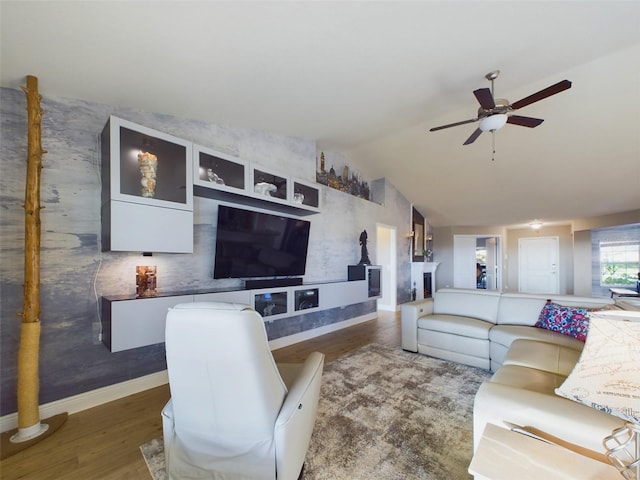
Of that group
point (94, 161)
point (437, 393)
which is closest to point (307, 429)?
point (437, 393)

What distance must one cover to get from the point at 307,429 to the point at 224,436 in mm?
424

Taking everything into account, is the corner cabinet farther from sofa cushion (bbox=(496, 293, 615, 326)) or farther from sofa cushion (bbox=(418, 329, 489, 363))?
sofa cushion (bbox=(496, 293, 615, 326))

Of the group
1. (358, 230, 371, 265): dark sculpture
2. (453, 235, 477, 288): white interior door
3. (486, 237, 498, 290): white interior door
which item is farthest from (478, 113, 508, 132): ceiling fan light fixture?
(486, 237, 498, 290): white interior door

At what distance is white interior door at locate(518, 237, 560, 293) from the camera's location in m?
7.86

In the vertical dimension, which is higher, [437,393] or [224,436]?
[224,436]

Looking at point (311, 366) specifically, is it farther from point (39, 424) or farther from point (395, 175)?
point (395, 175)

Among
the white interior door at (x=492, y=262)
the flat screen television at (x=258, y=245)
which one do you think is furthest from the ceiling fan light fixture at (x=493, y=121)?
the white interior door at (x=492, y=262)

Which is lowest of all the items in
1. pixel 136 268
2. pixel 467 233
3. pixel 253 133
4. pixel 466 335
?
pixel 466 335

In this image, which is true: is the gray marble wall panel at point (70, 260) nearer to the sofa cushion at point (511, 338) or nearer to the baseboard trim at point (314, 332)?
the baseboard trim at point (314, 332)

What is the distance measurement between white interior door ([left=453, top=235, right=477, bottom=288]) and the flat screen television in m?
6.26

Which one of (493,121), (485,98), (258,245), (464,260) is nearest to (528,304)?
(493,121)

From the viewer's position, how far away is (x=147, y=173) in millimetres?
2193

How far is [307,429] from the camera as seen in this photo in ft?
4.59

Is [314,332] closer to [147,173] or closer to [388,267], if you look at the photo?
[388,267]
